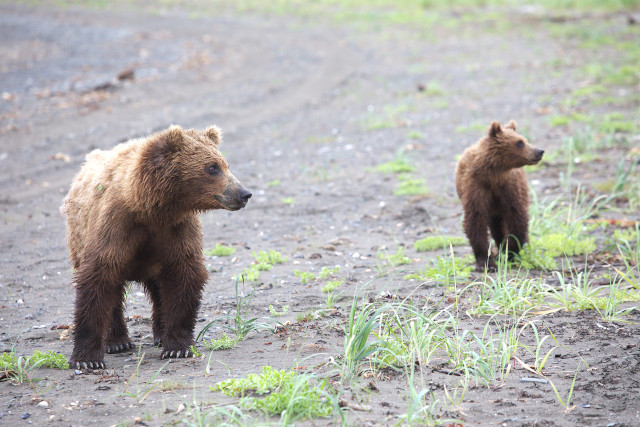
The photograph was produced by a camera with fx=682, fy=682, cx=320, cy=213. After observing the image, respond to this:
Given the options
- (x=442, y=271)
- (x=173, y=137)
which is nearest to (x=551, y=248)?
(x=442, y=271)

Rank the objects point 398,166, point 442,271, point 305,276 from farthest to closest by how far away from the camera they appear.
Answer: point 398,166 → point 305,276 → point 442,271

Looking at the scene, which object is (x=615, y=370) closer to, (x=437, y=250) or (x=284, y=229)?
(x=437, y=250)

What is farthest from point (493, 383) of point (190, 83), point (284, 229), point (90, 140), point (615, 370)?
point (190, 83)

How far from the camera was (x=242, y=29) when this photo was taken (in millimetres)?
29312

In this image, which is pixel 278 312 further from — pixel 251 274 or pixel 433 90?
pixel 433 90

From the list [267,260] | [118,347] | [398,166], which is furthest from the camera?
[398,166]

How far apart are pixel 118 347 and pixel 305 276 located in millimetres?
2298

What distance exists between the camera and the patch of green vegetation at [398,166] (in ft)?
38.8

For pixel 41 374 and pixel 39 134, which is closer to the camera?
pixel 41 374

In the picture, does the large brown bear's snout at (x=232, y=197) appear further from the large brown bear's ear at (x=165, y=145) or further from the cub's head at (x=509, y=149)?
the cub's head at (x=509, y=149)

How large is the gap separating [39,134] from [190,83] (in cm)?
585

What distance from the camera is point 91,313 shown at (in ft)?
17.5

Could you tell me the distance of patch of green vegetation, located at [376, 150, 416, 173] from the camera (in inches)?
465

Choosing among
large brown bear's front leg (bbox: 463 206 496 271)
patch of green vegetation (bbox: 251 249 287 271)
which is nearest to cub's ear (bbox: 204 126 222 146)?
patch of green vegetation (bbox: 251 249 287 271)
